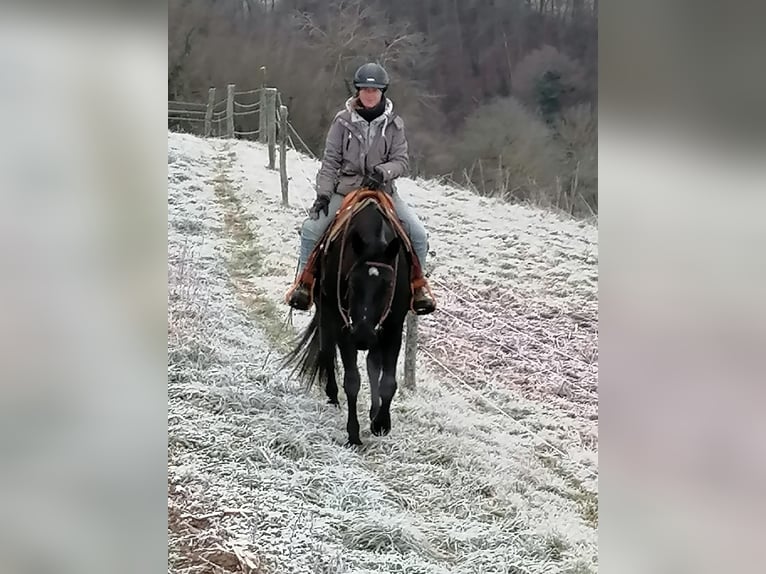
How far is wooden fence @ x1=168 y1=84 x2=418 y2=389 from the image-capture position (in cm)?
300

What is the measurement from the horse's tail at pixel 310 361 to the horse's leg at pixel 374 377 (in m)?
0.16

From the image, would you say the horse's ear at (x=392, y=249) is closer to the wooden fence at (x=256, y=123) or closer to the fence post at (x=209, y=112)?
the wooden fence at (x=256, y=123)

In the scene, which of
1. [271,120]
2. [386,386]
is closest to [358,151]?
[271,120]

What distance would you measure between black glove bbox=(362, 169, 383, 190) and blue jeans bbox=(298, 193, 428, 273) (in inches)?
3.2

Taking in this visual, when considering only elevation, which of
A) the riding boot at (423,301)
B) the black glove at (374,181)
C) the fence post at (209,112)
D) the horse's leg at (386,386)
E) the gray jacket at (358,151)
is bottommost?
the horse's leg at (386,386)

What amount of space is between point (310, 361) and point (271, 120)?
104 cm

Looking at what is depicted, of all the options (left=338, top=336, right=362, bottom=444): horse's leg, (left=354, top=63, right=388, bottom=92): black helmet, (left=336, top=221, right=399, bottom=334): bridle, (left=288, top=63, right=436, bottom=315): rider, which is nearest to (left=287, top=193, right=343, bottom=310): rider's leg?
(left=288, top=63, right=436, bottom=315): rider

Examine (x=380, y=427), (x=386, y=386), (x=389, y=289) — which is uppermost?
(x=389, y=289)

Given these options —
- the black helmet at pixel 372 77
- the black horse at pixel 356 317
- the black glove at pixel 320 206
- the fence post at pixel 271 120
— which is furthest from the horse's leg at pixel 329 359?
the black helmet at pixel 372 77

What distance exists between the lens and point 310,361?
3.03 meters

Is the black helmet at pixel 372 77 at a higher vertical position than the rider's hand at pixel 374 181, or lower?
higher

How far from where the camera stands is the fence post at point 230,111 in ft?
9.93

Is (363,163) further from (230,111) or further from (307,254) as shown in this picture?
(230,111)
